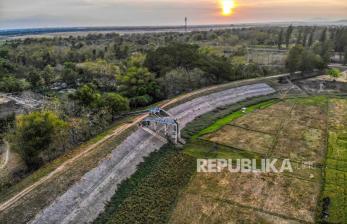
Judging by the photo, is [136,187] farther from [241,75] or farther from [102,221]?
[241,75]

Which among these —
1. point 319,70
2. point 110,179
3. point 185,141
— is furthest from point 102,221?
point 319,70

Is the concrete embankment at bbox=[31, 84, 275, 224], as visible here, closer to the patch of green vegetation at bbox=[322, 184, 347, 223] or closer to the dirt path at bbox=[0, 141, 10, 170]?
the dirt path at bbox=[0, 141, 10, 170]

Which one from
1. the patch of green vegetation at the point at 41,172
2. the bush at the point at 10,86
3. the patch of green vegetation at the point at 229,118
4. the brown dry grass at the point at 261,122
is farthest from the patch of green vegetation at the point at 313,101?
the bush at the point at 10,86

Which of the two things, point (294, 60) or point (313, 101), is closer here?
point (313, 101)

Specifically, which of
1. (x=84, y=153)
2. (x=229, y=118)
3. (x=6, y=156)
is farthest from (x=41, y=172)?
(x=229, y=118)

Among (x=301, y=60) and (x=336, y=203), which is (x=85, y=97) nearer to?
(x=336, y=203)

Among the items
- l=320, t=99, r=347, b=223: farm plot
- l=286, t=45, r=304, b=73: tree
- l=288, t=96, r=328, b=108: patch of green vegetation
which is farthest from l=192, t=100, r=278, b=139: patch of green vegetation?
l=286, t=45, r=304, b=73: tree
